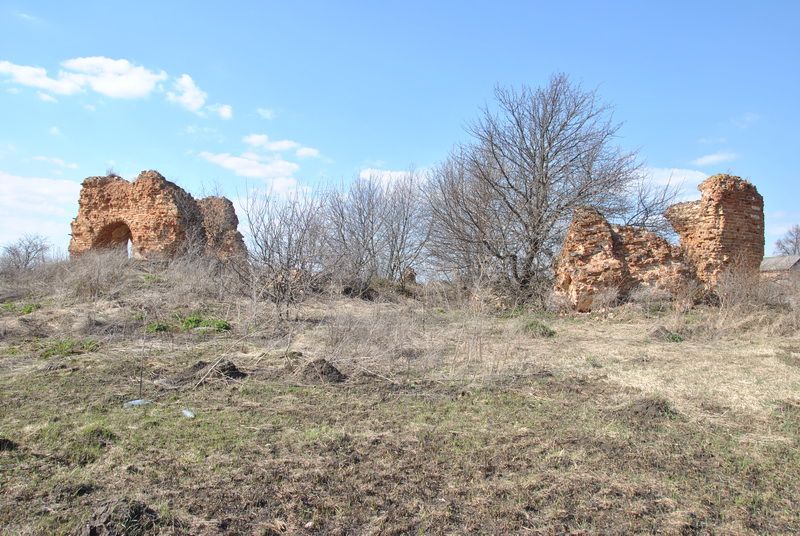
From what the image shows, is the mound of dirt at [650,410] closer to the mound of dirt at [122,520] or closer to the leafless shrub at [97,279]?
the mound of dirt at [122,520]

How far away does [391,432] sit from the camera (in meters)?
4.49

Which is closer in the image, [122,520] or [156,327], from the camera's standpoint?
[122,520]

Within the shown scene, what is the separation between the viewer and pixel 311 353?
745cm

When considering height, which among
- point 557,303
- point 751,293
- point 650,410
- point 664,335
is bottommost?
point 650,410

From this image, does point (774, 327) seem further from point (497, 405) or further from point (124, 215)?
point (124, 215)

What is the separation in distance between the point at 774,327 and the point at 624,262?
4178 mm

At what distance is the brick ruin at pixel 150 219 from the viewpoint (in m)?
18.9

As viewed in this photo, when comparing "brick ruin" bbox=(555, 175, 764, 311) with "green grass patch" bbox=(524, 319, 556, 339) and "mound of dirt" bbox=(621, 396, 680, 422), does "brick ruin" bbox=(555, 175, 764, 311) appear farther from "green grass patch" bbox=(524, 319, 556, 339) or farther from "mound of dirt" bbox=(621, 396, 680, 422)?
"mound of dirt" bbox=(621, 396, 680, 422)

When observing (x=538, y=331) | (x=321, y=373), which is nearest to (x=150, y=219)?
(x=538, y=331)

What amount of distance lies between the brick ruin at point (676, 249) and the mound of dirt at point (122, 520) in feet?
38.8

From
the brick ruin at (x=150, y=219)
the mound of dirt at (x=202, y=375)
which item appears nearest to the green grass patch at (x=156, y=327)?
the mound of dirt at (x=202, y=375)

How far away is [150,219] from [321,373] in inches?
601

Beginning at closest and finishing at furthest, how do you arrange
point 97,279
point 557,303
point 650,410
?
point 650,410, point 97,279, point 557,303

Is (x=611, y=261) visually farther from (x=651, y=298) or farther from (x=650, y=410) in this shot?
(x=650, y=410)
